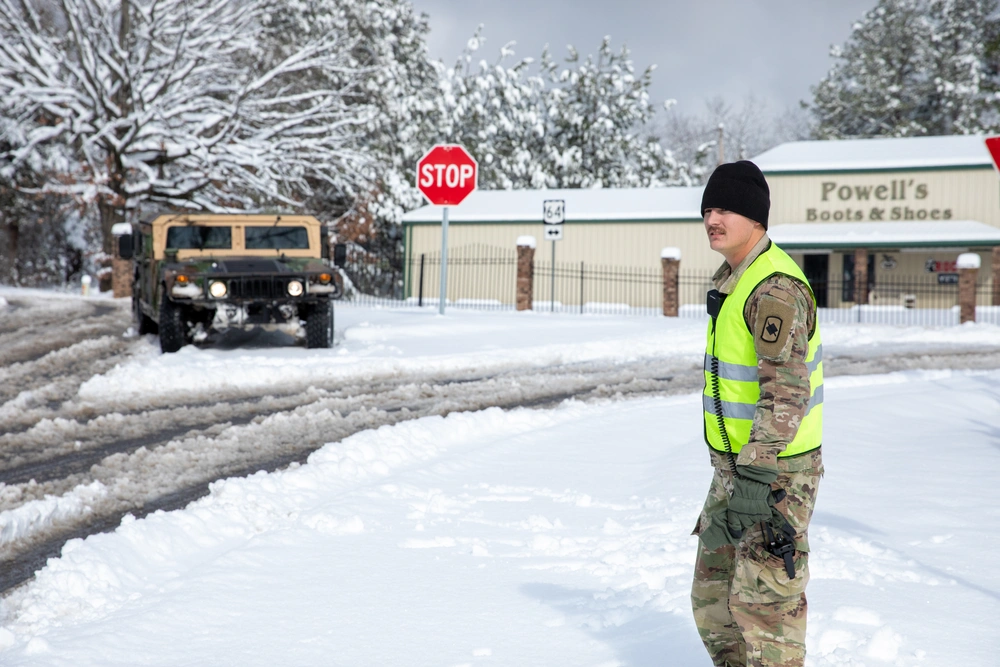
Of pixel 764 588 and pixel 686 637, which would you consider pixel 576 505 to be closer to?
pixel 686 637

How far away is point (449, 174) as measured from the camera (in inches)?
1144

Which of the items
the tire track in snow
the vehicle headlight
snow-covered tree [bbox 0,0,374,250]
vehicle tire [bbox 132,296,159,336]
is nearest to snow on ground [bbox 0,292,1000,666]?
the tire track in snow

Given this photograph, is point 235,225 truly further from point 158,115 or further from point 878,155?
point 878,155

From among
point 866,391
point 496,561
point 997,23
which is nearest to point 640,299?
point 866,391

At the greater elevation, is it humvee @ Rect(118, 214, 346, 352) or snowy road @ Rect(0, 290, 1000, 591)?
humvee @ Rect(118, 214, 346, 352)

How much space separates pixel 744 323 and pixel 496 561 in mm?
2394

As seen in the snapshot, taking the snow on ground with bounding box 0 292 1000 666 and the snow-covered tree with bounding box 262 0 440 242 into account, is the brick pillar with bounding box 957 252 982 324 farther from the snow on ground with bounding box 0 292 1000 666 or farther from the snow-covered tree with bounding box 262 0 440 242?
the snow-covered tree with bounding box 262 0 440 242

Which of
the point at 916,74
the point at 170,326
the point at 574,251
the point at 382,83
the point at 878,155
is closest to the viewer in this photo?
the point at 170,326

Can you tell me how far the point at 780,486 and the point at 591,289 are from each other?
27158 millimetres

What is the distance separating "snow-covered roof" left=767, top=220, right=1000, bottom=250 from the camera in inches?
1059

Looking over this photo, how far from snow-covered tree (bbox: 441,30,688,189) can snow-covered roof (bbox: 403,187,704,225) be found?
14.4 ft

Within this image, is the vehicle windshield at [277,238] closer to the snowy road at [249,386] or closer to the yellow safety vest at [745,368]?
the snowy road at [249,386]

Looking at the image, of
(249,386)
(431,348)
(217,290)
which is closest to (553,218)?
(431,348)

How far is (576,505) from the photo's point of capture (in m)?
5.71
